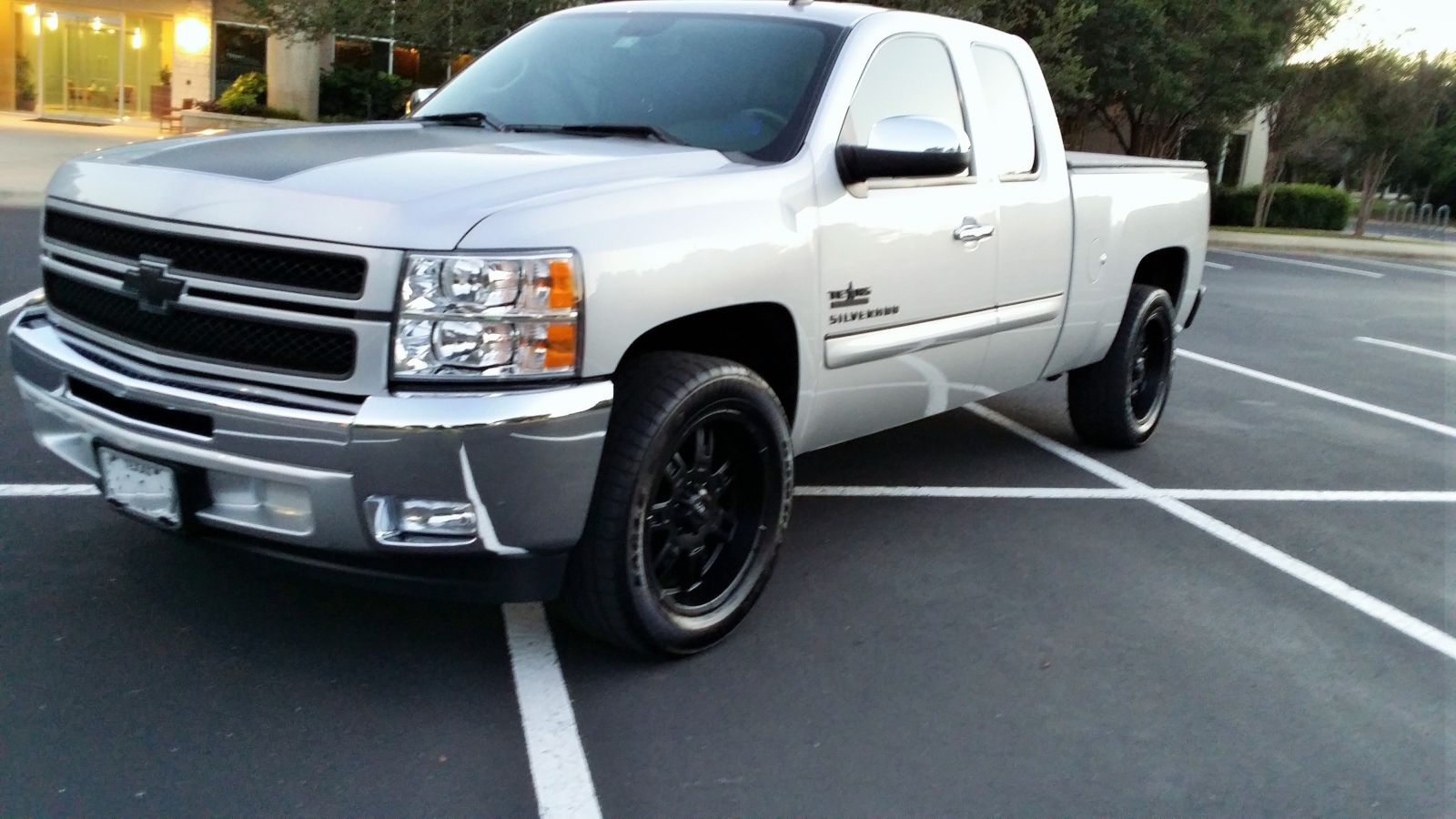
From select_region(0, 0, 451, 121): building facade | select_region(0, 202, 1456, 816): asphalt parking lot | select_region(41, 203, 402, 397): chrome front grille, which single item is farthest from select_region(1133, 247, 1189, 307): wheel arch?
select_region(0, 0, 451, 121): building facade

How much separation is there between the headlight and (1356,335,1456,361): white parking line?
420 inches

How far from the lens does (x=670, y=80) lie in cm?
458

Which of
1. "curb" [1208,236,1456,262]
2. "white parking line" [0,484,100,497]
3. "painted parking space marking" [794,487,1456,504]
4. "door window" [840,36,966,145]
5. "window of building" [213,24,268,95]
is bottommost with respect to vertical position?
"painted parking space marking" [794,487,1456,504]

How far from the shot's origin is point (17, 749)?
3066 millimetres

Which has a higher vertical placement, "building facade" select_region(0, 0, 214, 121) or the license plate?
"building facade" select_region(0, 0, 214, 121)

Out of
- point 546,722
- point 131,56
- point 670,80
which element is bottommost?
point 546,722

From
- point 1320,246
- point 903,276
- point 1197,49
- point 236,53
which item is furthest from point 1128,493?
point 236,53

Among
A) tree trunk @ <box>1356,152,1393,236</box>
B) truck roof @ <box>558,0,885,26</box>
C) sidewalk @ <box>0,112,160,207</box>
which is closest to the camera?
truck roof @ <box>558,0,885,26</box>

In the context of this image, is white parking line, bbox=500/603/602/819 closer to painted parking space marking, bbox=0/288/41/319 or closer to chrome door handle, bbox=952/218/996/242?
chrome door handle, bbox=952/218/996/242

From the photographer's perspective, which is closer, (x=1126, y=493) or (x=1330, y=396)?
(x=1126, y=493)

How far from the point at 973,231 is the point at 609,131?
1.40 m

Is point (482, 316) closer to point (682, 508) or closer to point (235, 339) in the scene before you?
point (235, 339)

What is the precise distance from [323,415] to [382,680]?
0.86 metres

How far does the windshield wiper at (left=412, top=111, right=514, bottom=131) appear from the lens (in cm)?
461
